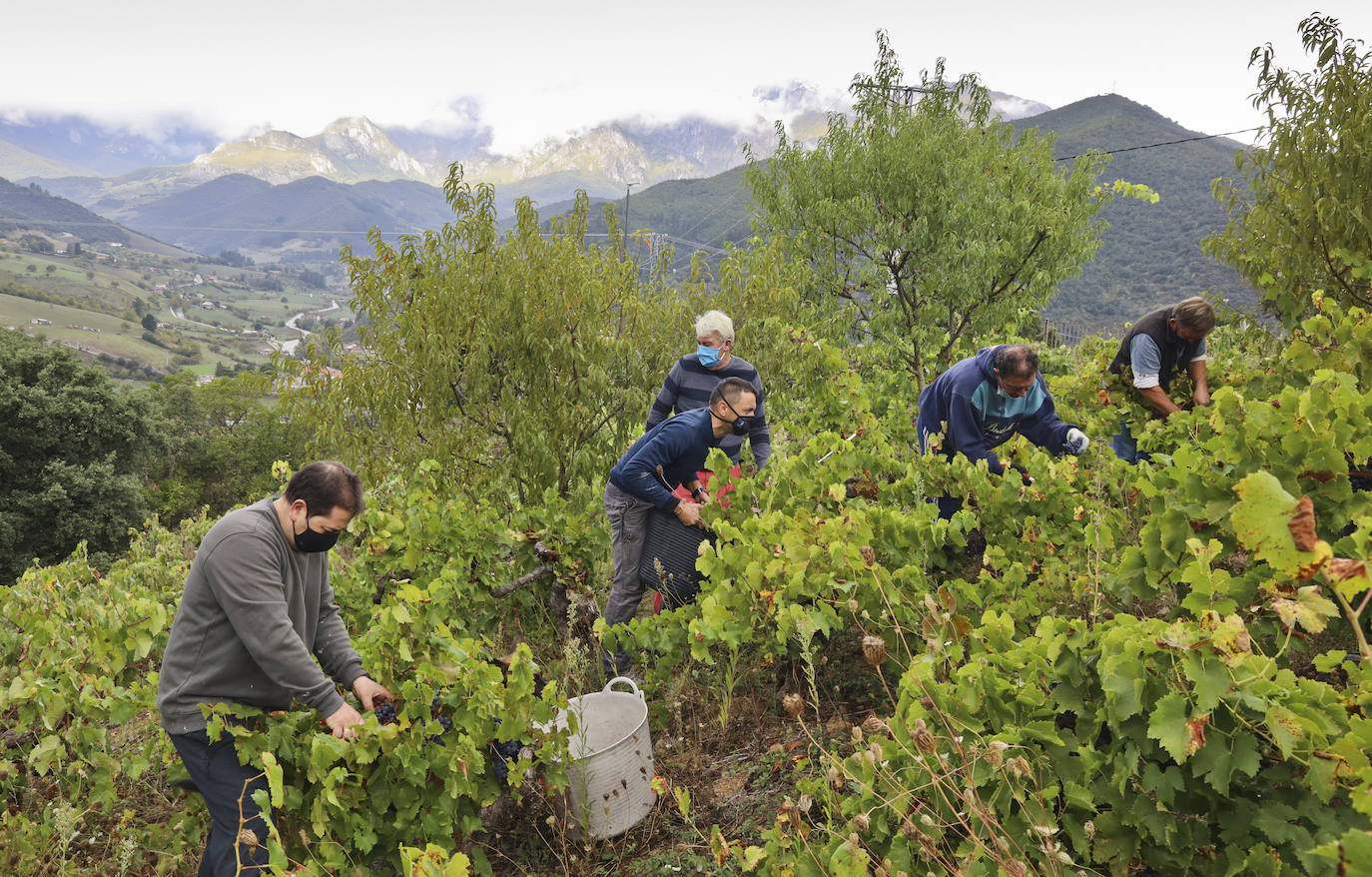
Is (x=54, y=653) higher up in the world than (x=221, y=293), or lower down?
higher up

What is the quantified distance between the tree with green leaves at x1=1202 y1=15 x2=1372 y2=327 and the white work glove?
178cm

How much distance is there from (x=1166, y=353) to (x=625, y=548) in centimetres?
341

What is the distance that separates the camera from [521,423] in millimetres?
5312

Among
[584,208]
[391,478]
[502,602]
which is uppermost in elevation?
[584,208]

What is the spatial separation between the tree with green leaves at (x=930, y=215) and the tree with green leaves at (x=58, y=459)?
30456 mm

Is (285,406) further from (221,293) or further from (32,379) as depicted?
(221,293)

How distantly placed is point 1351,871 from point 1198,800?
0.57m

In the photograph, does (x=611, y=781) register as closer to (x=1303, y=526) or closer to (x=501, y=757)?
(x=501, y=757)

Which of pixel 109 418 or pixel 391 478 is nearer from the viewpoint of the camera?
pixel 391 478

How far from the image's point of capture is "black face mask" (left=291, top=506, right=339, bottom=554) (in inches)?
98.8

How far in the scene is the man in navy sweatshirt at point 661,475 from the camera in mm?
3820

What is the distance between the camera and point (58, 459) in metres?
29.4

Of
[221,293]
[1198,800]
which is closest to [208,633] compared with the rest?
[1198,800]

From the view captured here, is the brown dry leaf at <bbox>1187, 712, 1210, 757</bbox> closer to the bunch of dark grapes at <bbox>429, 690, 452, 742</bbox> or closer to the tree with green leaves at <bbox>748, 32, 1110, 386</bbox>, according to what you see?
the bunch of dark grapes at <bbox>429, 690, 452, 742</bbox>
